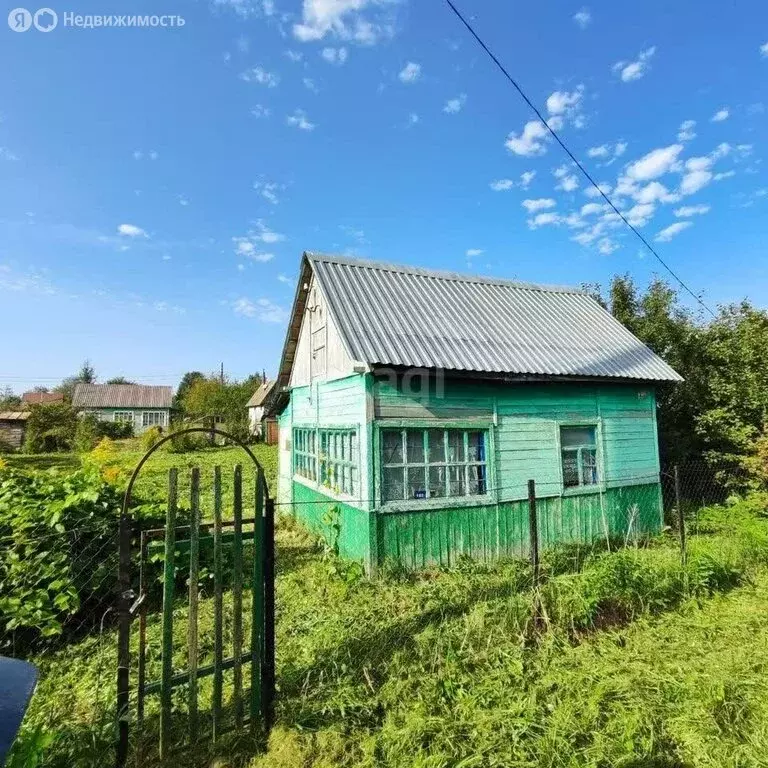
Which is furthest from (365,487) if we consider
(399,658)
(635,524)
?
(635,524)

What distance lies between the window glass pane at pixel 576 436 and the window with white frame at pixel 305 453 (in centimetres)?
A: 495

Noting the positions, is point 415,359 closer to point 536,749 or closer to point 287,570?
point 287,570

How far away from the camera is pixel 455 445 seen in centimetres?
781

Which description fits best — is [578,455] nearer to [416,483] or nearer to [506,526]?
[506,526]

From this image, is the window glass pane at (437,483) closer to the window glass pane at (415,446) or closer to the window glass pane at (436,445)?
the window glass pane at (436,445)

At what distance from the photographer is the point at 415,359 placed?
24.2ft

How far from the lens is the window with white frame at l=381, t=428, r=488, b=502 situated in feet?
23.9

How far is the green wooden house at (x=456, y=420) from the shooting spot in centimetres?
728

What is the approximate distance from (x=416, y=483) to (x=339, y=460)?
5.33ft

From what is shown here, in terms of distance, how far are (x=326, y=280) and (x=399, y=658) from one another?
21.8ft

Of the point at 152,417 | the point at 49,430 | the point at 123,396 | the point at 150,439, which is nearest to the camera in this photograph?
the point at 150,439

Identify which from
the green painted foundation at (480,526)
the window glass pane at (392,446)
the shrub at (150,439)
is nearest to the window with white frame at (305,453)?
the green painted foundation at (480,526)

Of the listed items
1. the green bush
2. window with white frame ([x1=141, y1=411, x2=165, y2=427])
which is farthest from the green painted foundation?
window with white frame ([x1=141, y1=411, x2=165, y2=427])

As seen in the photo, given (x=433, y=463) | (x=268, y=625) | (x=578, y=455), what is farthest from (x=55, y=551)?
(x=578, y=455)
